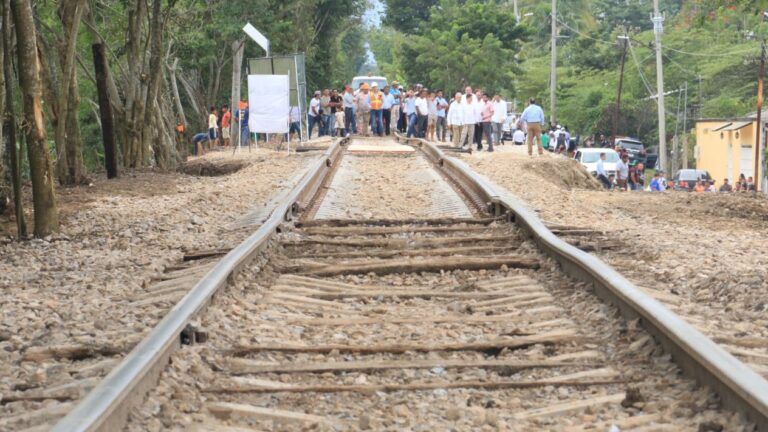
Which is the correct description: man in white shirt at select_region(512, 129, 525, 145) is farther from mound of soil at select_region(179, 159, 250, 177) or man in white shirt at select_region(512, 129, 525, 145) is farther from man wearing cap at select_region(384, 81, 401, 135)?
mound of soil at select_region(179, 159, 250, 177)

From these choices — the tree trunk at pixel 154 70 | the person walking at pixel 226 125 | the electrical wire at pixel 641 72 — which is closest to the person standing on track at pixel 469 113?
the tree trunk at pixel 154 70

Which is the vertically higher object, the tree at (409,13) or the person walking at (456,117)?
the tree at (409,13)

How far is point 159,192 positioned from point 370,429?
1240cm

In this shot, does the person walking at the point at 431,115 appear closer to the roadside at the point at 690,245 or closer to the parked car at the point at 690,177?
the roadside at the point at 690,245

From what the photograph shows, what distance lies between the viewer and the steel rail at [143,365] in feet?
13.2

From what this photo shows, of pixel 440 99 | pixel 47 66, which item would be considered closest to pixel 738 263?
pixel 47 66

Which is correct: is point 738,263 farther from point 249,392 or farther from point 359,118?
point 359,118

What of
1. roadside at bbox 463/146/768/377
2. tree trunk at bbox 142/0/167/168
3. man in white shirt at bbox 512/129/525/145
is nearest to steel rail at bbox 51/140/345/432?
roadside at bbox 463/146/768/377

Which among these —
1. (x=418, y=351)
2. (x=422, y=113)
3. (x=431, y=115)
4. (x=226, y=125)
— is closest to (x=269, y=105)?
(x=431, y=115)

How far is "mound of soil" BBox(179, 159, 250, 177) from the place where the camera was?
22.7 meters

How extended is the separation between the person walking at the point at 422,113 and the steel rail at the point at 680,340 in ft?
78.2

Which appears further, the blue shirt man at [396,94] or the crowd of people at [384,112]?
the blue shirt man at [396,94]

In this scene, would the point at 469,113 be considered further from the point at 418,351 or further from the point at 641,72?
the point at 641,72

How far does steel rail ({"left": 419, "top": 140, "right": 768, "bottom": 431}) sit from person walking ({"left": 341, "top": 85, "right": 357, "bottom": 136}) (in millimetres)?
25670
